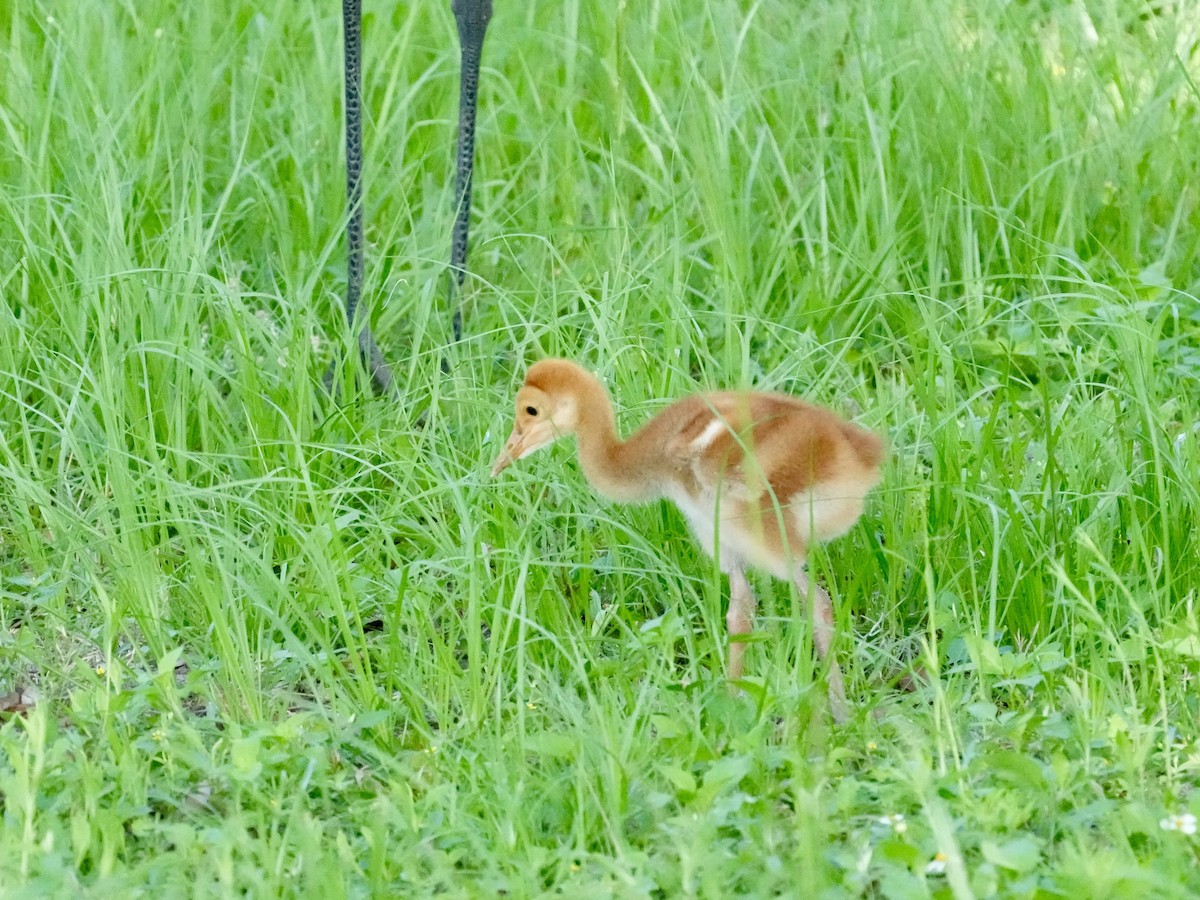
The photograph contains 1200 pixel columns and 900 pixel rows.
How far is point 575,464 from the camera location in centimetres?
358

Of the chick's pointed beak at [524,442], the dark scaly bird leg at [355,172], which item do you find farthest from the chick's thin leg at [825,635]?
the dark scaly bird leg at [355,172]

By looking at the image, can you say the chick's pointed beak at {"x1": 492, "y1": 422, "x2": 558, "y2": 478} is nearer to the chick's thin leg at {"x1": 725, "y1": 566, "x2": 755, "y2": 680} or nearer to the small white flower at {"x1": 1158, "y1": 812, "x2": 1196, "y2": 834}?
the chick's thin leg at {"x1": 725, "y1": 566, "x2": 755, "y2": 680}

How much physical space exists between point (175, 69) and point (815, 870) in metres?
3.32

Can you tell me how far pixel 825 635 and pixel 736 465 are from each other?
359 mm

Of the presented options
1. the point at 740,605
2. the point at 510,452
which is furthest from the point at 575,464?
the point at 740,605

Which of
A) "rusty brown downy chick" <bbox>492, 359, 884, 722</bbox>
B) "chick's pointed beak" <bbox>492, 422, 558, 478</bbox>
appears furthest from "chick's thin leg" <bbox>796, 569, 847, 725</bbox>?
"chick's pointed beak" <bbox>492, 422, 558, 478</bbox>

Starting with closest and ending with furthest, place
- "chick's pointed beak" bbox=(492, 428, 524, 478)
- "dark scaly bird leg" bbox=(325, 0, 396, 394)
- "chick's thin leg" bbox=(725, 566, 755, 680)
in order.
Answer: "chick's thin leg" bbox=(725, 566, 755, 680) → "chick's pointed beak" bbox=(492, 428, 524, 478) → "dark scaly bird leg" bbox=(325, 0, 396, 394)

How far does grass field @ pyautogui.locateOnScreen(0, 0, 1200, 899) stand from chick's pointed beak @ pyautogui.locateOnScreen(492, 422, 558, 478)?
0.52ft

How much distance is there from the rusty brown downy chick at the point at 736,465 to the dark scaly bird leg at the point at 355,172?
94 cm

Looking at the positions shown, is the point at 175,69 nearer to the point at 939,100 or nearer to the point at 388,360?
the point at 388,360

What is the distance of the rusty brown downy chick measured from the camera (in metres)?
2.87

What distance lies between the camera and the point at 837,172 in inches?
177

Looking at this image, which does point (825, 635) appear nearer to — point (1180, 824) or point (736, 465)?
point (736, 465)

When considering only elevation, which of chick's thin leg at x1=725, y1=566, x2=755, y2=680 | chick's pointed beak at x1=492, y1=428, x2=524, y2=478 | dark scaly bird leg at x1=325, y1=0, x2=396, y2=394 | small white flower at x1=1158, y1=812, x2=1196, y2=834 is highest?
dark scaly bird leg at x1=325, y1=0, x2=396, y2=394
